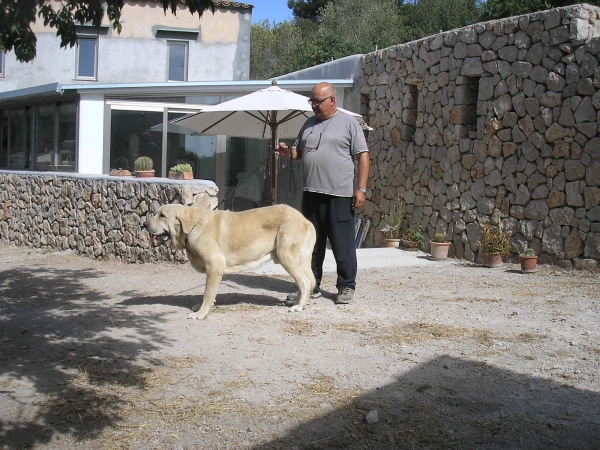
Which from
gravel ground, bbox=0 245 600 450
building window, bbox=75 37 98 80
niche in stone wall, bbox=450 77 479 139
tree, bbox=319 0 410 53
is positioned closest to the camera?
gravel ground, bbox=0 245 600 450

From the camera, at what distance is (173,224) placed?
618 cm

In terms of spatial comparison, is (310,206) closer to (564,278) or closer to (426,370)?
(426,370)

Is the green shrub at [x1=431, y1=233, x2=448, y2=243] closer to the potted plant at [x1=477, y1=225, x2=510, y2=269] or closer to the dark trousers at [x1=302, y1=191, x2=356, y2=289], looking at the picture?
the potted plant at [x1=477, y1=225, x2=510, y2=269]

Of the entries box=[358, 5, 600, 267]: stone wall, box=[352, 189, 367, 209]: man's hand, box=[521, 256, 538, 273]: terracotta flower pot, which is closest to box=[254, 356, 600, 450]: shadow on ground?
box=[352, 189, 367, 209]: man's hand

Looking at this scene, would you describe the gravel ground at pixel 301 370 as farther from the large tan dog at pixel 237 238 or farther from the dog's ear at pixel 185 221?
the dog's ear at pixel 185 221

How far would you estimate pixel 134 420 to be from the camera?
3.70 m

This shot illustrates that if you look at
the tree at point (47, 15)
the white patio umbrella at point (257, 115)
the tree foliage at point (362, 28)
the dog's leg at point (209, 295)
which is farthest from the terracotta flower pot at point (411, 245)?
the tree foliage at point (362, 28)

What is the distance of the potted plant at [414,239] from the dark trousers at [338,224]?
4.83 meters

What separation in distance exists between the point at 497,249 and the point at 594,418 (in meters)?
5.82

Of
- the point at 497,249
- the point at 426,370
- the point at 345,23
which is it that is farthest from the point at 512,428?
the point at 345,23

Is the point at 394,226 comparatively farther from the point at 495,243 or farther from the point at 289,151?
the point at 289,151

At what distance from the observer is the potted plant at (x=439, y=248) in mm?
10238

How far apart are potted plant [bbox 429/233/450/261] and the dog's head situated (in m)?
5.17

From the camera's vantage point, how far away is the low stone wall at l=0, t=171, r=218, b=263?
377 inches
